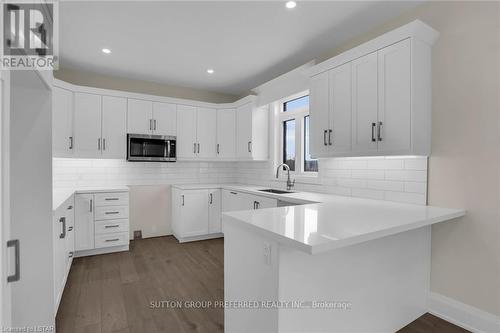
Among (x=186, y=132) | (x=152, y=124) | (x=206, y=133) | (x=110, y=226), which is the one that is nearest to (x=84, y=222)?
(x=110, y=226)

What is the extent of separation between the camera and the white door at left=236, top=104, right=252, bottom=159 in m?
4.29

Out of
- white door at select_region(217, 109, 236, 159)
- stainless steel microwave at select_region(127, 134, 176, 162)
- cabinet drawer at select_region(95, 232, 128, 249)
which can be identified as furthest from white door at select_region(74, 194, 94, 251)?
white door at select_region(217, 109, 236, 159)

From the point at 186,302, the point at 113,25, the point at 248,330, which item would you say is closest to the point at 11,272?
the point at 248,330

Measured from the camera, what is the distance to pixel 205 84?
4605 mm

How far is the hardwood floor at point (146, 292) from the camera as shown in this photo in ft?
6.68

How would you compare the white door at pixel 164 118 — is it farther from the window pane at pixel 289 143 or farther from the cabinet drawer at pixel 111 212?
the window pane at pixel 289 143

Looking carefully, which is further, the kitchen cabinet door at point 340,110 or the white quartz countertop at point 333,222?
the kitchen cabinet door at point 340,110

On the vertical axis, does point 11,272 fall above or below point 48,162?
below

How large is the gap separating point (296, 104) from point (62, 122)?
3.27 metres

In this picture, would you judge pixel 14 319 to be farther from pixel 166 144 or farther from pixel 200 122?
pixel 200 122

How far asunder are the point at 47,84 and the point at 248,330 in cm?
191

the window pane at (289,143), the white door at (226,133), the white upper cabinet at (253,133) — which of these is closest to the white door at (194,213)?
the white door at (226,133)

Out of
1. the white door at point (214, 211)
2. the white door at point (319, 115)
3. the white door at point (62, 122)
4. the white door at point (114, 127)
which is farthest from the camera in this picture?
the white door at point (214, 211)

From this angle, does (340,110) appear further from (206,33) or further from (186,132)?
(186,132)
